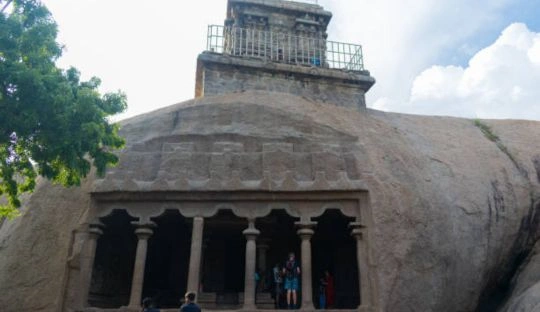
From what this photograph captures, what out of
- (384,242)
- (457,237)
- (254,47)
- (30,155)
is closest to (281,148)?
(384,242)

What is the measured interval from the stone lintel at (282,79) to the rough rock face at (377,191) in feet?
5.30

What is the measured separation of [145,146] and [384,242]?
6.62 m

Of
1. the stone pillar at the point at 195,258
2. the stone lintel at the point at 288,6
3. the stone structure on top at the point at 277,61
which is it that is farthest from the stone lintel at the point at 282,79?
the stone pillar at the point at 195,258

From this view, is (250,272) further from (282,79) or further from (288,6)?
(288,6)

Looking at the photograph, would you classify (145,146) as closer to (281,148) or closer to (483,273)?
(281,148)

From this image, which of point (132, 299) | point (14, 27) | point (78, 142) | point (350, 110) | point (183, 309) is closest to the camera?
point (183, 309)

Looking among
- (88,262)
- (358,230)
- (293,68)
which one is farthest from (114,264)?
(293,68)

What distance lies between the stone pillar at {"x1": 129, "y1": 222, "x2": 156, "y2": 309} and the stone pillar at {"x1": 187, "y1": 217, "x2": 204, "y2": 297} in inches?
43.9

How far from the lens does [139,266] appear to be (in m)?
11.2

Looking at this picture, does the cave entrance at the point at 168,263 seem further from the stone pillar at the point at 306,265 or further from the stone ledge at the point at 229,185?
the stone pillar at the point at 306,265

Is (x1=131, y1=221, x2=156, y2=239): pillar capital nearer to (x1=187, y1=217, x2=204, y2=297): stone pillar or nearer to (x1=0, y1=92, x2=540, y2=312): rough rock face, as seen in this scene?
(x1=0, y1=92, x2=540, y2=312): rough rock face

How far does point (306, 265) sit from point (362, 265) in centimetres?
134

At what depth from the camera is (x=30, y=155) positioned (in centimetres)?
990

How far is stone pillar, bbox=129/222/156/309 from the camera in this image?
10.7 m
